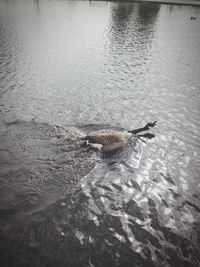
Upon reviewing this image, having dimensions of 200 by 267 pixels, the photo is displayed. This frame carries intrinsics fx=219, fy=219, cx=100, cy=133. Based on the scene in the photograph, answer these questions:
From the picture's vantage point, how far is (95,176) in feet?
24.9

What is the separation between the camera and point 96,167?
7.91 metres

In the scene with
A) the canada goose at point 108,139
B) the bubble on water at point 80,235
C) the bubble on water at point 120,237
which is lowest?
the bubble on water at point 120,237

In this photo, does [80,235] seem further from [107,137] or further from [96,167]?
[107,137]

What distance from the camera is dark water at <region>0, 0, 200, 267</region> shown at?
18.6ft

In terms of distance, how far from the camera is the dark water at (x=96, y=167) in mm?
5680

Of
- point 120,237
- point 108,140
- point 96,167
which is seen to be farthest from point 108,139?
point 120,237

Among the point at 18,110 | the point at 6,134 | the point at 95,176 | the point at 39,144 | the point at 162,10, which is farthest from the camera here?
the point at 162,10

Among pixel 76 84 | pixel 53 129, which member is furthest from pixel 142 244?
pixel 76 84

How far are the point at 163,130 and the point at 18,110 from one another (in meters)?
7.45

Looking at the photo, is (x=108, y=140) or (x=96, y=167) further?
(x=108, y=140)

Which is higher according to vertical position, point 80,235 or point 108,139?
point 108,139

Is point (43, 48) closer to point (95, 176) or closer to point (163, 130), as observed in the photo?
point (163, 130)

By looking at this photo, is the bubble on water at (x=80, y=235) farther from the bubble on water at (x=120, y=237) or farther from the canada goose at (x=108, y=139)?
the canada goose at (x=108, y=139)

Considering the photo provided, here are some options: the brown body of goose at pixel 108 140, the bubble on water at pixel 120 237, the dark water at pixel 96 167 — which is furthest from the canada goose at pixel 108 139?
the bubble on water at pixel 120 237
